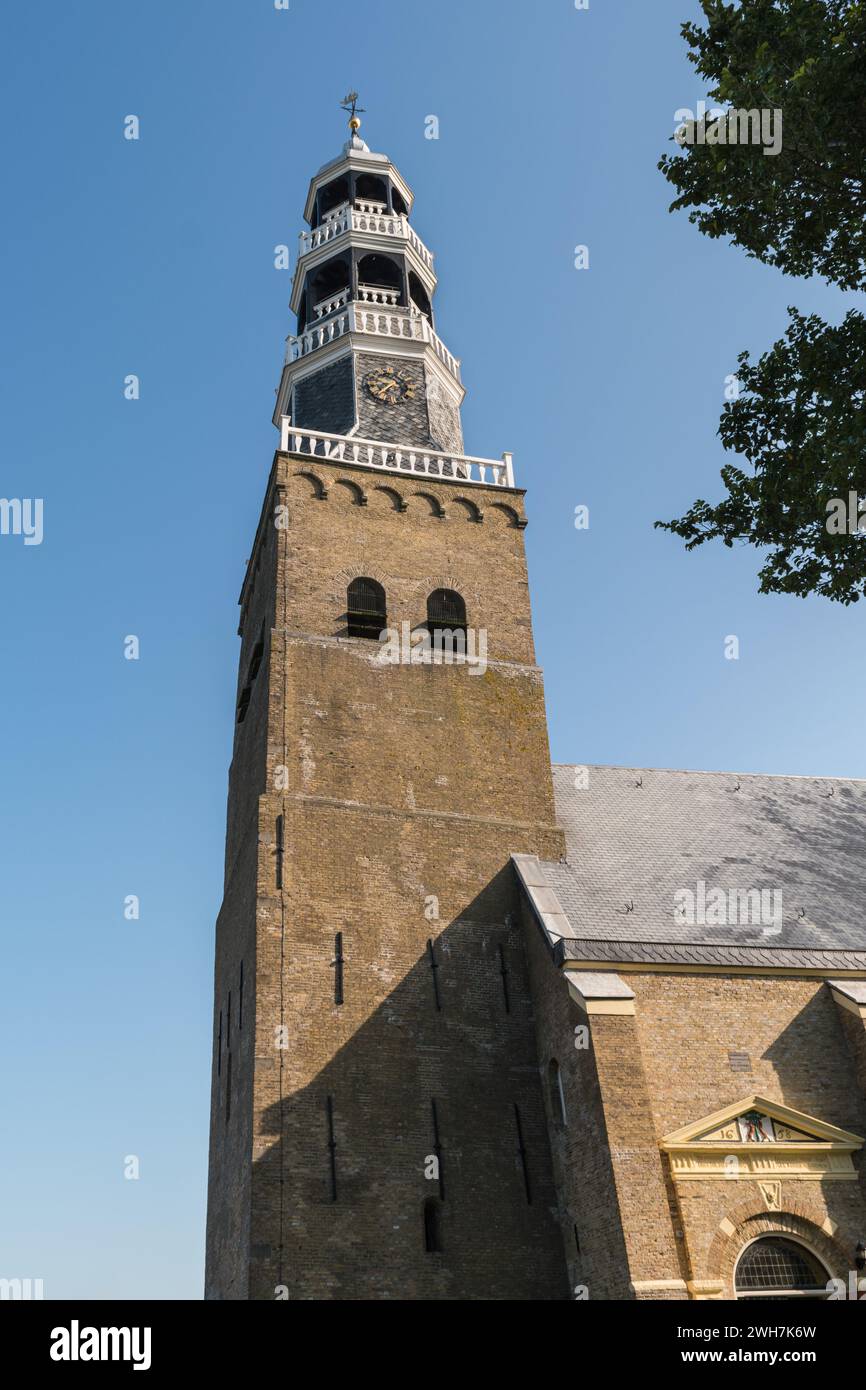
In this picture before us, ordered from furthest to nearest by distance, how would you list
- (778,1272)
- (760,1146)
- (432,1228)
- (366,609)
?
(366,609) < (432,1228) < (760,1146) < (778,1272)

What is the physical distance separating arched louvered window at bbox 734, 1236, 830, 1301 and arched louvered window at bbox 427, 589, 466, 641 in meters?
11.8

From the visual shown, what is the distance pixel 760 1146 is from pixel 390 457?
1513 centimetres

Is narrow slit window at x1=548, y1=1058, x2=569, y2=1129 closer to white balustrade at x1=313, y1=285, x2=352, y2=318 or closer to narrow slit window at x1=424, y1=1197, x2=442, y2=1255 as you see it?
narrow slit window at x1=424, y1=1197, x2=442, y2=1255

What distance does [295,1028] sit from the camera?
16406 millimetres

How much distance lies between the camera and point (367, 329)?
25.5 meters

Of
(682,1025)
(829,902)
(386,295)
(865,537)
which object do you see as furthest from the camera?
(386,295)

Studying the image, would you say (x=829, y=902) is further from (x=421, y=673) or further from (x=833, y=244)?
(x=833, y=244)

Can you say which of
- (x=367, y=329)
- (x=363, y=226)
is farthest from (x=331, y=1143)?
(x=363, y=226)

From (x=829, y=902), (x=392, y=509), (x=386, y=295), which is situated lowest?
(x=829, y=902)

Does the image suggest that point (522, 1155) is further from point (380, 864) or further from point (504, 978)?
point (380, 864)

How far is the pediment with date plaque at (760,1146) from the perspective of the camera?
14.7m

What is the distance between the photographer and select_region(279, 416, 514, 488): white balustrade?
891 inches
